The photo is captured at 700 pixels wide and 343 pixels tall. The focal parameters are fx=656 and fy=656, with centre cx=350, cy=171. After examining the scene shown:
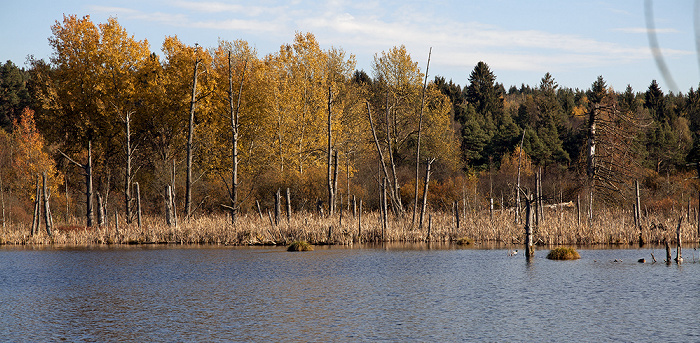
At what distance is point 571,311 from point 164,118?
133 feet

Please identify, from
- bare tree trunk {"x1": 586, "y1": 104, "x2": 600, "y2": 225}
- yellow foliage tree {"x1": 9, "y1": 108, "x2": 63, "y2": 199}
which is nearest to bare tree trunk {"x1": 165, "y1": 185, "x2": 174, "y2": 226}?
yellow foliage tree {"x1": 9, "y1": 108, "x2": 63, "y2": 199}

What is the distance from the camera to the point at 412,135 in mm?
62875

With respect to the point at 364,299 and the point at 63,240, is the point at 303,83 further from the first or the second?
the point at 364,299

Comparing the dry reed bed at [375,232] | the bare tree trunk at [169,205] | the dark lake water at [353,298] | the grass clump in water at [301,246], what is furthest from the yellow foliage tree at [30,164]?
the grass clump in water at [301,246]

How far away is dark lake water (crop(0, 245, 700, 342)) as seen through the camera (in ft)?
47.2

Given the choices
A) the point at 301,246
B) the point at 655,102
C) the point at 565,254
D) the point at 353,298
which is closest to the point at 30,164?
the point at 301,246

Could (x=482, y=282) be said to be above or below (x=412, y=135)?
below

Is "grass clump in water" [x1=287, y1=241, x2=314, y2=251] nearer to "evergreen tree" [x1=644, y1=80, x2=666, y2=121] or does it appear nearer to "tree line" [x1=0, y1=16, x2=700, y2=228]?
"tree line" [x1=0, y1=16, x2=700, y2=228]

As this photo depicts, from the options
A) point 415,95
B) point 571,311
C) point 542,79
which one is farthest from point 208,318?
point 542,79

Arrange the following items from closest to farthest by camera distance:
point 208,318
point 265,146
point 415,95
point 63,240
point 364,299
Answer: point 208,318 → point 364,299 → point 63,240 → point 265,146 → point 415,95

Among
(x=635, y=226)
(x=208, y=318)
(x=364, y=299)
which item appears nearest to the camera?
(x=208, y=318)

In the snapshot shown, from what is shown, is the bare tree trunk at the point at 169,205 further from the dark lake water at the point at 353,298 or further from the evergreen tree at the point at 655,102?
the evergreen tree at the point at 655,102

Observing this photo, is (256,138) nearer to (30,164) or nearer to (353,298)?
(30,164)

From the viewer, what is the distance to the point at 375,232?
3625cm
